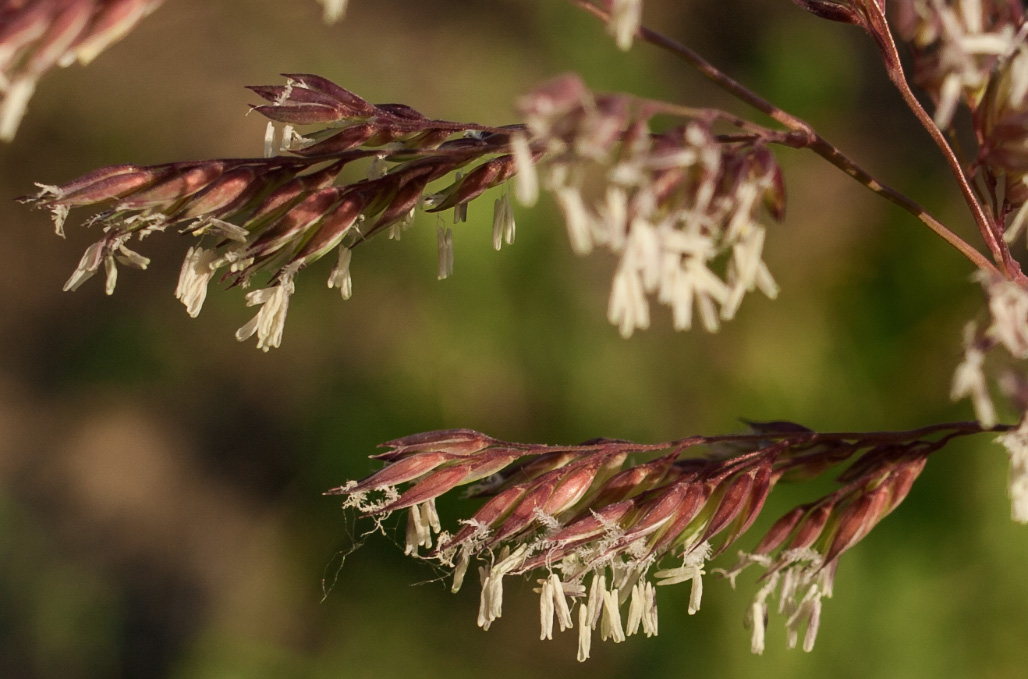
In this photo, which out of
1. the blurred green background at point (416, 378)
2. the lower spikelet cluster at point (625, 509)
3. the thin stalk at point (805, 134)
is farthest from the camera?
the blurred green background at point (416, 378)

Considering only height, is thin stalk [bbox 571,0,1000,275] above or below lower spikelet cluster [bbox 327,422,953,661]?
above

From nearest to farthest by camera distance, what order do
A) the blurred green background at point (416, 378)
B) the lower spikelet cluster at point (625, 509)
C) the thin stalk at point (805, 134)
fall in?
the thin stalk at point (805, 134), the lower spikelet cluster at point (625, 509), the blurred green background at point (416, 378)

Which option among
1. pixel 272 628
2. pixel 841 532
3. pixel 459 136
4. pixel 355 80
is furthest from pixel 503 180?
pixel 355 80

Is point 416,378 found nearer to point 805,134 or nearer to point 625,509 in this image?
A: point 625,509

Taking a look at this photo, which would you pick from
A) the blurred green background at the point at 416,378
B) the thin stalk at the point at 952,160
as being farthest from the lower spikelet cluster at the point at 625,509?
the blurred green background at the point at 416,378

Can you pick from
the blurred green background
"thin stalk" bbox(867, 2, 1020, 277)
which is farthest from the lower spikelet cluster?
the blurred green background

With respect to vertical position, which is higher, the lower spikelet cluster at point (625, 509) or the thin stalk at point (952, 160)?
the thin stalk at point (952, 160)

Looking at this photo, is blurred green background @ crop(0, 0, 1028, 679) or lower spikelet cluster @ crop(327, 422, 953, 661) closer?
A: lower spikelet cluster @ crop(327, 422, 953, 661)

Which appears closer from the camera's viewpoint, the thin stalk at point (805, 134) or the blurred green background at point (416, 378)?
the thin stalk at point (805, 134)

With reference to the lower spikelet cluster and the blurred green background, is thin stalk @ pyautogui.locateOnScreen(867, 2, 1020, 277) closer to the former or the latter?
the lower spikelet cluster

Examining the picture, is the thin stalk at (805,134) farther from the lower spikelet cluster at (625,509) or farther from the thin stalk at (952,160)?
the lower spikelet cluster at (625,509)
